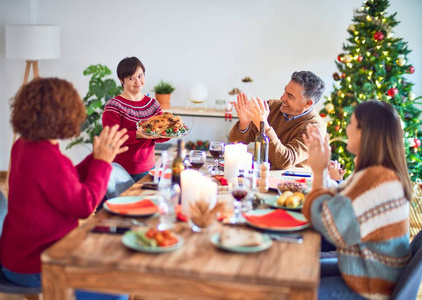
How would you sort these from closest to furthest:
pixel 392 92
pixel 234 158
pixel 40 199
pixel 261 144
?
pixel 40 199 < pixel 234 158 < pixel 261 144 < pixel 392 92

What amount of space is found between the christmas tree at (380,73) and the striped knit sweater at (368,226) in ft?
7.77

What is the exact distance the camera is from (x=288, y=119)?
342 centimetres

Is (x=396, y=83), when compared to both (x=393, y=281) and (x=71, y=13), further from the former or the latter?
(x=71, y=13)

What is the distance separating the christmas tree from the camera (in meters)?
4.31

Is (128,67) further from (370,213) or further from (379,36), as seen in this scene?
(379,36)

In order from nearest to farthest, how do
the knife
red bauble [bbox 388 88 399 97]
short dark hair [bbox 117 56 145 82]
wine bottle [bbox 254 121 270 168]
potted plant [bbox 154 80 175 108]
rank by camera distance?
the knife
wine bottle [bbox 254 121 270 168]
short dark hair [bbox 117 56 145 82]
red bauble [bbox 388 88 399 97]
potted plant [bbox 154 80 175 108]

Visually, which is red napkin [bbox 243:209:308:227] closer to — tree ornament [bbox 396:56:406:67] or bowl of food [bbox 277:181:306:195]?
bowl of food [bbox 277:181:306:195]

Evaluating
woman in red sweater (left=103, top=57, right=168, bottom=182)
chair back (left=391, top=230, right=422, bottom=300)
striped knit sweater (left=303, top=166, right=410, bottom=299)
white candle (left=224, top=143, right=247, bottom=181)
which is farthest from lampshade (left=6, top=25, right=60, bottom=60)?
chair back (left=391, top=230, right=422, bottom=300)

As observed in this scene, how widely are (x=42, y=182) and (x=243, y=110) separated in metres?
1.58

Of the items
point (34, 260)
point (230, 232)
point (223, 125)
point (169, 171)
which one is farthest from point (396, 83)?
point (34, 260)

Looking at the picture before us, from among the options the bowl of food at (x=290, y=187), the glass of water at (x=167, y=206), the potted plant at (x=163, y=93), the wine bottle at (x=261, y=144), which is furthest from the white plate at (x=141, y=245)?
the potted plant at (x=163, y=93)

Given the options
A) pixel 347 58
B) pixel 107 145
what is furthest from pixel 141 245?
pixel 347 58

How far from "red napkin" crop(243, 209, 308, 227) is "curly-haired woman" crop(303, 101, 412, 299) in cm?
8

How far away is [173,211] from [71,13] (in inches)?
156
